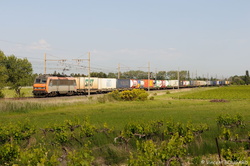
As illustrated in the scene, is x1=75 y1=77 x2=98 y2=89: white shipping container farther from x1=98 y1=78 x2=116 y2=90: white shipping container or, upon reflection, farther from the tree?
the tree

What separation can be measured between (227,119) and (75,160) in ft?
37.0

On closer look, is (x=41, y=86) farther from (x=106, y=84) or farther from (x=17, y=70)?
(x=17, y=70)

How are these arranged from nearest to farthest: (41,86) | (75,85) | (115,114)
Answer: (115,114) → (41,86) → (75,85)

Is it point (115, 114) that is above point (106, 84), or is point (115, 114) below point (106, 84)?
below

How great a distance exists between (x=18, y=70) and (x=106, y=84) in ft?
71.3

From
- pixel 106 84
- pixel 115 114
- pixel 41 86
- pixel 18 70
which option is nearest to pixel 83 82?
pixel 106 84

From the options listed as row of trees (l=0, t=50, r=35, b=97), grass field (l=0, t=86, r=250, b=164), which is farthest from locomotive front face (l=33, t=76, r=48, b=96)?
row of trees (l=0, t=50, r=35, b=97)

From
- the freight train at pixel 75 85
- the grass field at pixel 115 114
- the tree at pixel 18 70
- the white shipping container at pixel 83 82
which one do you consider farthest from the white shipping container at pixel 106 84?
the grass field at pixel 115 114

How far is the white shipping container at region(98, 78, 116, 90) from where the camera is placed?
6375 centimetres

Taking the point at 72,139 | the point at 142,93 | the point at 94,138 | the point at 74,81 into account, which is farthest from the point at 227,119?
the point at 74,81

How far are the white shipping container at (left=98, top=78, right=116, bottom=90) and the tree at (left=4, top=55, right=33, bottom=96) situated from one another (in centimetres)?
1653

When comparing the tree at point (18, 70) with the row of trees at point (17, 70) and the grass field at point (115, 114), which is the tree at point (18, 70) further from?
the grass field at point (115, 114)

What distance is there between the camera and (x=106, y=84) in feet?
217

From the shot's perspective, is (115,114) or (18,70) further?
(18,70)
